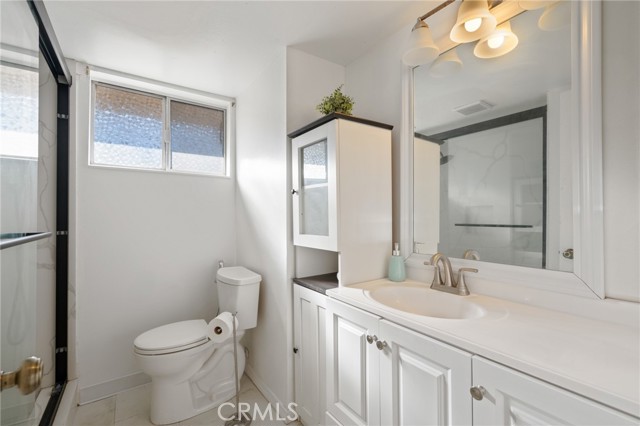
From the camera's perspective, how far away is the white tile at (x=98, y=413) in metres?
1.66

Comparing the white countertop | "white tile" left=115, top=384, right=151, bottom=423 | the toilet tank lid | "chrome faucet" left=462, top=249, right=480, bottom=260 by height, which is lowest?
"white tile" left=115, top=384, right=151, bottom=423

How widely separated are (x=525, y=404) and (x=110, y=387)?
95.9 inches

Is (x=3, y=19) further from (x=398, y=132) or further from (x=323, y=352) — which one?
(x=323, y=352)

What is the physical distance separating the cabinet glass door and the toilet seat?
960mm

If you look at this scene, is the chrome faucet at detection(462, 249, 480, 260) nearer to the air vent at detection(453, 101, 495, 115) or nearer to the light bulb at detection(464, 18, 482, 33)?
the air vent at detection(453, 101, 495, 115)

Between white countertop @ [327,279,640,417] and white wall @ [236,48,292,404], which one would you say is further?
white wall @ [236,48,292,404]

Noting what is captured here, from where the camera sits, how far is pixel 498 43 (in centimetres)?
113

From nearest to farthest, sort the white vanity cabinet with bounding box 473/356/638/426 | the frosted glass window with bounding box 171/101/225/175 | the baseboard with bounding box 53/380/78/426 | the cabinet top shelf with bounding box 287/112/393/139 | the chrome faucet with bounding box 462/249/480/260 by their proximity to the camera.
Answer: the white vanity cabinet with bounding box 473/356/638/426
the chrome faucet with bounding box 462/249/480/260
the cabinet top shelf with bounding box 287/112/393/139
the baseboard with bounding box 53/380/78/426
the frosted glass window with bounding box 171/101/225/175

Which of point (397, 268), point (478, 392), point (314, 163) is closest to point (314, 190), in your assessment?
point (314, 163)

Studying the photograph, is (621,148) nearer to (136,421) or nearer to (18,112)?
(18,112)

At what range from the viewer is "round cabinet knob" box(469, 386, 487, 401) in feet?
2.35

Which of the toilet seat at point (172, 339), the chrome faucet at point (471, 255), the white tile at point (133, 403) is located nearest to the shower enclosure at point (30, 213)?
the white tile at point (133, 403)

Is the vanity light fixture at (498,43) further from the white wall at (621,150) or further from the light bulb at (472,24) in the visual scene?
the white wall at (621,150)

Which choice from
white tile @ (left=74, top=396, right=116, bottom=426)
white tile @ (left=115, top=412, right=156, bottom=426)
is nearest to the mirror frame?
white tile @ (left=115, top=412, right=156, bottom=426)
